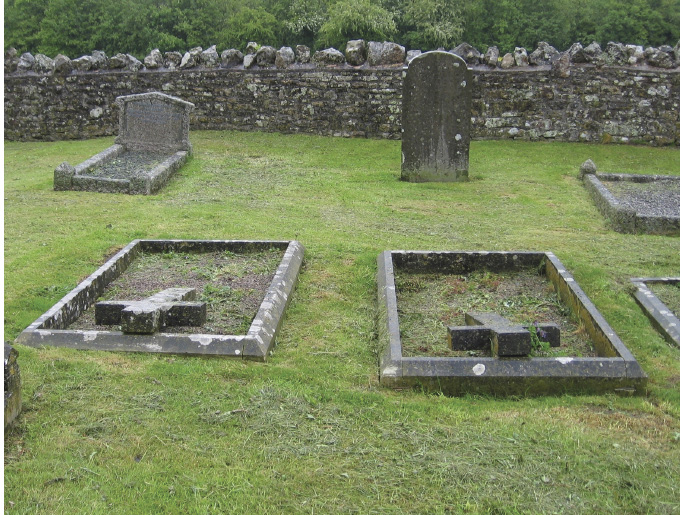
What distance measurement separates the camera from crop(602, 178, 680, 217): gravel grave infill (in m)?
8.53

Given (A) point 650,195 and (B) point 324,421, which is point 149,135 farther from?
(B) point 324,421

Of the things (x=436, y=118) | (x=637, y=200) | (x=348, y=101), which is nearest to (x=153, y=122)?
(x=348, y=101)

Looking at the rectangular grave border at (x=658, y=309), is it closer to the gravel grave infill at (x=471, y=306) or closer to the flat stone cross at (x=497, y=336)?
the gravel grave infill at (x=471, y=306)

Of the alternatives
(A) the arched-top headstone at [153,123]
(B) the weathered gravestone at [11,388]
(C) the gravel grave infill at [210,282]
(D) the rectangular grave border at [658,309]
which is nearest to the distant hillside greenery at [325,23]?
(A) the arched-top headstone at [153,123]

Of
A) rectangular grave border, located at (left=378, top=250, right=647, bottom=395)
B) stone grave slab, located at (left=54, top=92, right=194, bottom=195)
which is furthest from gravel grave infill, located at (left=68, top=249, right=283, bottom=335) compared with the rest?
stone grave slab, located at (left=54, top=92, right=194, bottom=195)

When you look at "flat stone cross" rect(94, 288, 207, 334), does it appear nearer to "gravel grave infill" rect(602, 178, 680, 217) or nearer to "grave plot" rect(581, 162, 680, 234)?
"grave plot" rect(581, 162, 680, 234)

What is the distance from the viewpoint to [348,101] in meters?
13.9

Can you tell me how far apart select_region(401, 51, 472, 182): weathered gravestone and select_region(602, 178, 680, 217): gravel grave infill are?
223 centimetres

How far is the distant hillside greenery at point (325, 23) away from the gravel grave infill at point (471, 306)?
2159cm

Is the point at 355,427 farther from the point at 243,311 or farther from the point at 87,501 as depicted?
the point at 243,311

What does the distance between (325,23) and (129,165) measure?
1809cm

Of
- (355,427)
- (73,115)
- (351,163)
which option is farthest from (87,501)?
(73,115)

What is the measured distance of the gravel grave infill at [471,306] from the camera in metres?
4.89

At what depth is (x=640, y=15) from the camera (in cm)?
2652
